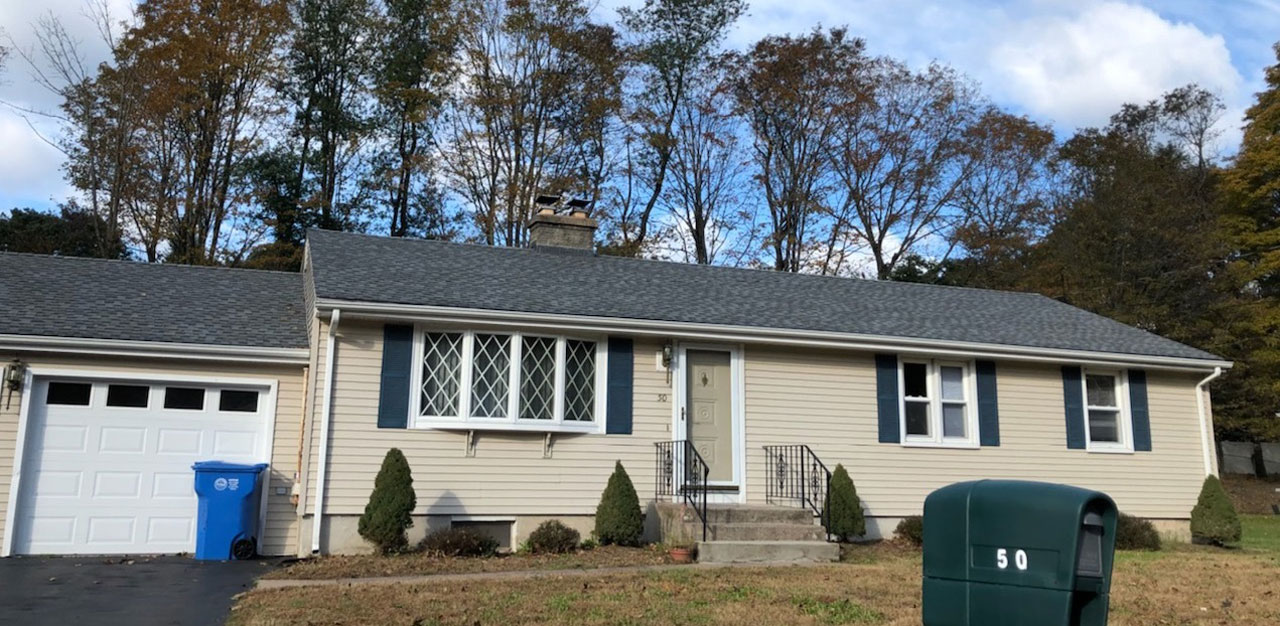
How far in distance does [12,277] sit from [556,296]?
678cm

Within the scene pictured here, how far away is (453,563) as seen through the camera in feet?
31.2

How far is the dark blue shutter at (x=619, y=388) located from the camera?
453 inches

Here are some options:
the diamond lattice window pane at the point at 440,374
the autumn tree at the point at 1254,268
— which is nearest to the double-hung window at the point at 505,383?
the diamond lattice window pane at the point at 440,374

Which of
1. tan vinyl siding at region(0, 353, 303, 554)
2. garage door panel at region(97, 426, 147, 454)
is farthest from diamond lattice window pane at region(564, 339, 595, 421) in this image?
garage door panel at region(97, 426, 147, 454)

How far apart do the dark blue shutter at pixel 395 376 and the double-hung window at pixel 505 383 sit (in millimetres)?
134

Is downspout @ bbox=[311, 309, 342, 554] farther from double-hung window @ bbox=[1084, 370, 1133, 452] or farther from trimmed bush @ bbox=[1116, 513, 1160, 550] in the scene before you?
double-hung window @ bbox=[1084, 370, 1133, 452]

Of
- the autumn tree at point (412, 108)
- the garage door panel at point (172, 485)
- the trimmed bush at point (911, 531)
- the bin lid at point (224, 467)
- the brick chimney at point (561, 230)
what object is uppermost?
the autumn tree at point (412, 108)

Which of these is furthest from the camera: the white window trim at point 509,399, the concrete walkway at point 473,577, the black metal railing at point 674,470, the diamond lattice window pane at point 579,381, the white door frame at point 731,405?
the white door frame at point 731,405

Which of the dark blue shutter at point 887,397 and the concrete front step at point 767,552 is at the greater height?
the dark blue shutter at point 887,397

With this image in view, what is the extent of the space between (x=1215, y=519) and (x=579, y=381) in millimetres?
8529

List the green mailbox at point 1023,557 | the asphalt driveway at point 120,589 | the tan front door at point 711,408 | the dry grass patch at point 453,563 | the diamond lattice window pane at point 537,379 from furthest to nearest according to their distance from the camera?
the tan front door at point 711,408 < the diamond lattice window pane at point 537,379 < the dry grass patch at point 453,563 < the asphalt driveway at point 120,589 < the green mailbox at point 1023,557

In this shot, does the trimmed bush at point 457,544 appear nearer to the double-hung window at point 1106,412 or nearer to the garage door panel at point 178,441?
the garage door panel at point 178,441

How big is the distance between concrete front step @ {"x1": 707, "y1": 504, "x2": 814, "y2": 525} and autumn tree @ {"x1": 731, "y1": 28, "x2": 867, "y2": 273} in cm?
1641

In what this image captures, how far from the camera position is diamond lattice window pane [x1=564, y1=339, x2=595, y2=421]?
11391 millimetres
